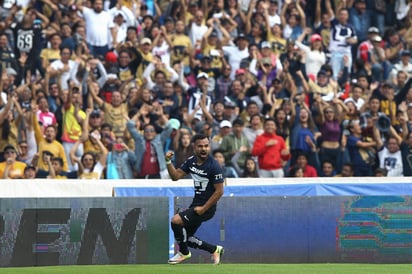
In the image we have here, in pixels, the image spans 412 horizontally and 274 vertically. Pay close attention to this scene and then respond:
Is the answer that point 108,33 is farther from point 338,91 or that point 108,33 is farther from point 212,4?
point 338,91

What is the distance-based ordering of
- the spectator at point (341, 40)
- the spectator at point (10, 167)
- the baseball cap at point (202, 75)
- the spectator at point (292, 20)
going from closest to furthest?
the spectator at point (10, 167)
the baseball cap at point (202, 75)
the spectator at point (341, 40)
the spectator at point (292, 20)

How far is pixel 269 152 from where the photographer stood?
22.2 m

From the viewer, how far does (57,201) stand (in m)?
18.1

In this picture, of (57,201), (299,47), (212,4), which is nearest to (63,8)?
(212,4)

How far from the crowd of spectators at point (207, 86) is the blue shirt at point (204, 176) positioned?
5376 millimetres

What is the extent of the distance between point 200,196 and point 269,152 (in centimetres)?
586

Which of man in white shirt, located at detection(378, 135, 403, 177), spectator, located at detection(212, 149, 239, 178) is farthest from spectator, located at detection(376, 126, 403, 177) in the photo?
spectator, located at detection(212, 149, 239, 178)

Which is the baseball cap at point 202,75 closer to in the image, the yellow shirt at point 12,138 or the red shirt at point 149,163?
the red shirt at point 149,163

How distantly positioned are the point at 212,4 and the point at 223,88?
330 centimetres

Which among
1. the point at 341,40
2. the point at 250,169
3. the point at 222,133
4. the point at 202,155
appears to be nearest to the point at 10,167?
the point at 222,133

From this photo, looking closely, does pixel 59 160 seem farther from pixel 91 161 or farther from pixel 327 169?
pixel 327 169

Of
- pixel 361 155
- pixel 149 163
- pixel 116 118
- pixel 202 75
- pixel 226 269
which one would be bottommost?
pixel 226 269

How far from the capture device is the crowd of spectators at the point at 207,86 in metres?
22.2

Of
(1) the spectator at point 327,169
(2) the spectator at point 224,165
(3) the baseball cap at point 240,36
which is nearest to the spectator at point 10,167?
(2) the spectator at point 224,165
